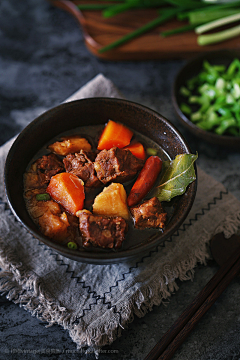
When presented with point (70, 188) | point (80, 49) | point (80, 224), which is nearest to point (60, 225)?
point (80, 224)

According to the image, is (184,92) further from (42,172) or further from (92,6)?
(42,172)

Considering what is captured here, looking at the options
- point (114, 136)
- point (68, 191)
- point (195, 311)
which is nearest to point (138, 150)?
point (114, 136)

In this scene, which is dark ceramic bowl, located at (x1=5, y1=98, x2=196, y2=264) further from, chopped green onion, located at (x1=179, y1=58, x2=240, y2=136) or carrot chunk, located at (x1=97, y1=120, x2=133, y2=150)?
chopped green onion, located at (x1=179, y1=58, x2=240, y2=136)

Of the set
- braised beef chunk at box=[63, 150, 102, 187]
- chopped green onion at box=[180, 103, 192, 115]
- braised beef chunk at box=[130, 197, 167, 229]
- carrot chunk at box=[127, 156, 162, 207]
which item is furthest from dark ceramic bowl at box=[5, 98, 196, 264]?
chopped green onion at box=[180, 103, 192, 115]

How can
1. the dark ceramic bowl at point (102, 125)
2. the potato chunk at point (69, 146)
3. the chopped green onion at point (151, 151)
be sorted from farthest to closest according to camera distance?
1. the chopped green onion at point (151, 151)
2. the potato chunk at point (69, 146)
3. the dark ceramic bowl at point (102, 125)

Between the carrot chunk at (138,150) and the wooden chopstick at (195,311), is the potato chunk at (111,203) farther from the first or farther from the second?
the wooden chopstick at (195,311)

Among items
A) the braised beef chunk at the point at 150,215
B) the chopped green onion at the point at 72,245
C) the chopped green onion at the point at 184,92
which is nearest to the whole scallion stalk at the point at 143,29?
the chopped green onion at the point at 184,92
